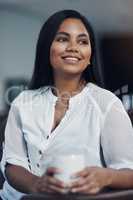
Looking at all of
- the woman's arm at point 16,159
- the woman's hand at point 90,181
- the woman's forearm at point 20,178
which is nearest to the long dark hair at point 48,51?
the woman's arm at point 16,159

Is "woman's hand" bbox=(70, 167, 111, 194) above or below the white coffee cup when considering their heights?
below

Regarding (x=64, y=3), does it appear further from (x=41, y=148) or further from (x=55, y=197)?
(x=55, y=197)

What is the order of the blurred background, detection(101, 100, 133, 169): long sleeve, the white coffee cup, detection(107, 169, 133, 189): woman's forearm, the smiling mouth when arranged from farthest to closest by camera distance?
1. the blurred background
2. the smiling mouth
3. detection(101, 100, 133, 169): long sleeve
4. detection(107, 169, 133, 189): woman's forearm
5. the white coffee cup

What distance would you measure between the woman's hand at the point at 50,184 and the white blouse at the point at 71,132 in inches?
9.1

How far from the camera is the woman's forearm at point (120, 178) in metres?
1.07

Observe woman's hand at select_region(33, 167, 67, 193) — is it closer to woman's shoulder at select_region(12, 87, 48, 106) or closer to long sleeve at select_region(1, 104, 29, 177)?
long sleeve at select_region(1, 104, 29, 177)

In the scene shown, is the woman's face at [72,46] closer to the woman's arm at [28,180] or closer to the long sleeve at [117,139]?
the long sleeve at [117,139]

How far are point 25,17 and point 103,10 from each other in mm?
284

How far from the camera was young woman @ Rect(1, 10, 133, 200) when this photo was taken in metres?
1.21

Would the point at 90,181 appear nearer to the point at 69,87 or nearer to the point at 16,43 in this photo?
the point at 69,87

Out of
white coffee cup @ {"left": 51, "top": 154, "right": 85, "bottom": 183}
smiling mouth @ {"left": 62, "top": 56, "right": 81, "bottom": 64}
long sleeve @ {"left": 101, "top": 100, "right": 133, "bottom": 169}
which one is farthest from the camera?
smiling mouth @ {"left": 62, "top": 56, "right": 81, "bottom": 64}

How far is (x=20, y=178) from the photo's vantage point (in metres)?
1.21

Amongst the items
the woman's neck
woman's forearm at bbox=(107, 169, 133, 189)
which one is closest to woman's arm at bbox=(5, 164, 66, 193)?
woman's forearm at bbox=(107, 169, 133, 189)

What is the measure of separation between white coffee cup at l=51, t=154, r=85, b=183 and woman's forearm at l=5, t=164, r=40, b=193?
0.24 m
